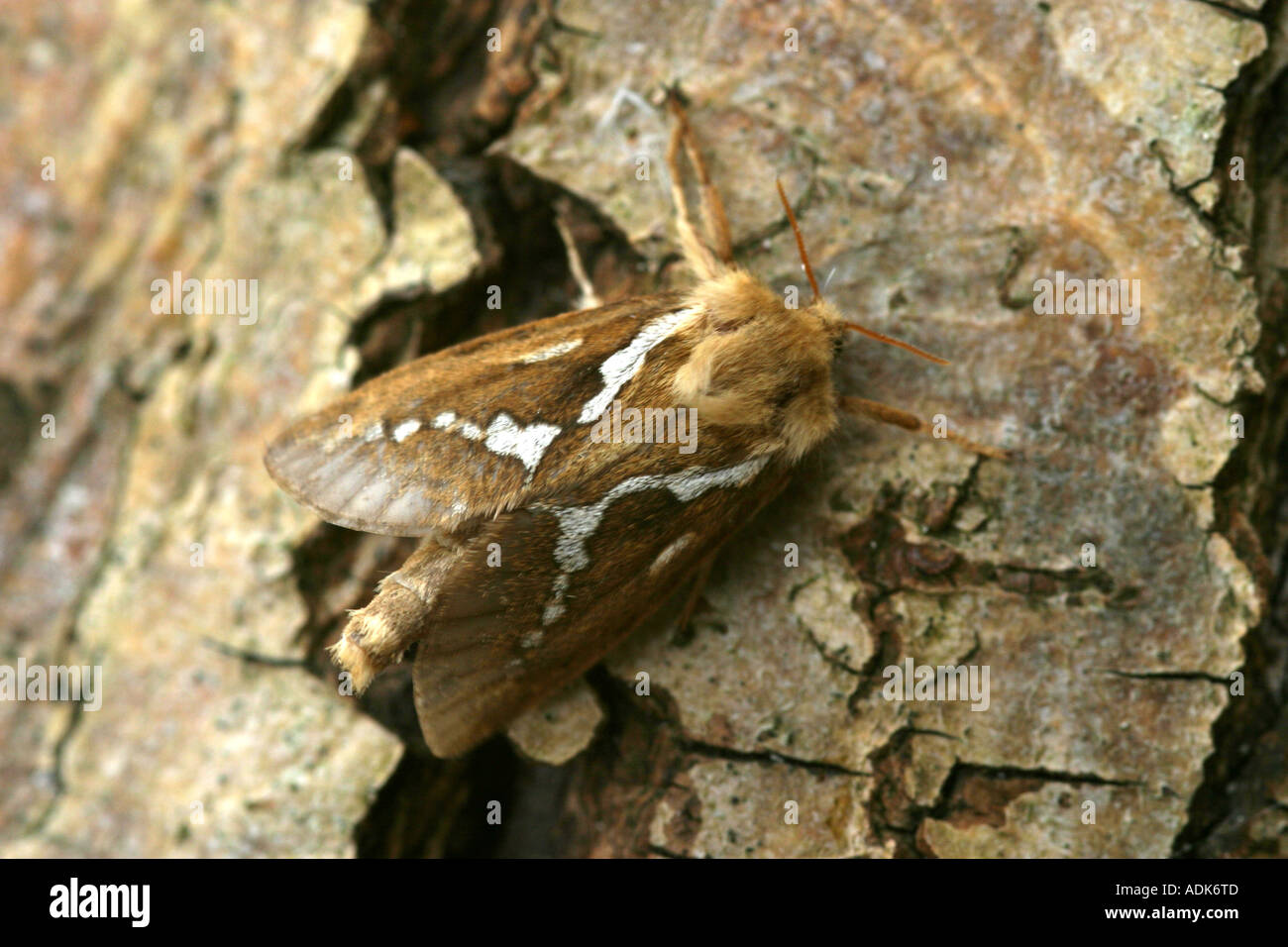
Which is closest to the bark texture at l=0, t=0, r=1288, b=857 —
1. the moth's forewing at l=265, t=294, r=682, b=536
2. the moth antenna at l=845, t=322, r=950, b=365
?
the moth antenna at l=845, t=322, r=950, b=365

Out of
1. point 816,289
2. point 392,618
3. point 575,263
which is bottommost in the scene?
point 392,618

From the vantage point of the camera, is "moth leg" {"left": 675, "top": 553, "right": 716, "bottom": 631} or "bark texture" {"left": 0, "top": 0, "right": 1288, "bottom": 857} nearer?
"bark texture" {"left": 0, "top": 0, "right": 1288, "bottom": 857}

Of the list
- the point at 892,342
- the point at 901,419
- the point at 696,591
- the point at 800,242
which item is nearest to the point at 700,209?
the point at 800,242

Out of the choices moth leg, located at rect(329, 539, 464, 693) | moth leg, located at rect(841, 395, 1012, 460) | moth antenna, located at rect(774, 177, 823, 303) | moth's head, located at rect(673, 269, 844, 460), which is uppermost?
moth antenna, located at rect(774, 177, 823, 303)

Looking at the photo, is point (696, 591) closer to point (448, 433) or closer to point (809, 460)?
point (809, 460)

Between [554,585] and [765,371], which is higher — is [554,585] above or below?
below

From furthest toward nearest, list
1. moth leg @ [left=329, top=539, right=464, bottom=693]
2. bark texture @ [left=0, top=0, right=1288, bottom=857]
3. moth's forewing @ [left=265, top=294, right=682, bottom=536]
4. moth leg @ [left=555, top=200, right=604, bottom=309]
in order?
moth leg @ [left=555, top=200, right=604, bottom=309]
moth's forewing @ [left=265, top=294, right=682, bottom=536]
moth leg @ [left=329, top=539, right=464, bottom=693]
bark texture @ [left=0, top=0, right=1288, bottom=857]

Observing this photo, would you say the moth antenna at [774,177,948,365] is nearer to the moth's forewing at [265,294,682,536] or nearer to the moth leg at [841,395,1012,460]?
the moth leg at [841,395,1012,460]
